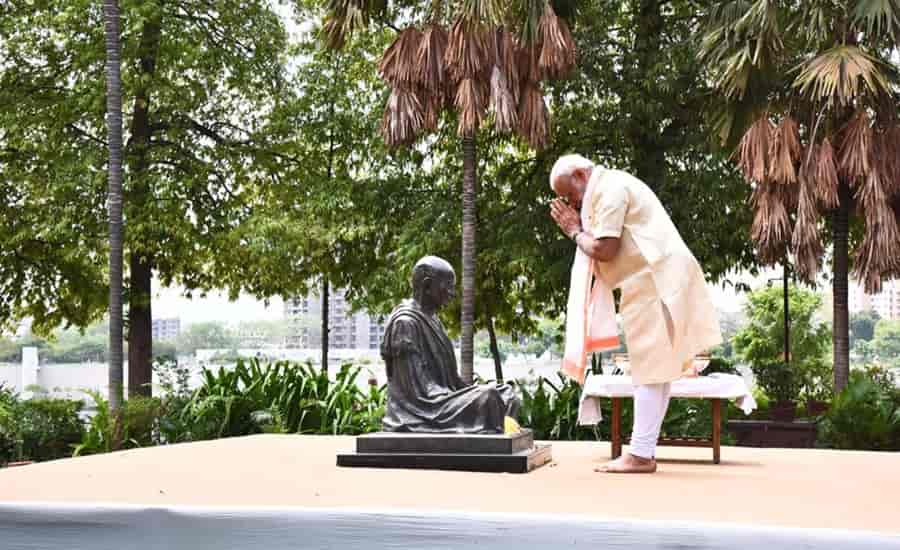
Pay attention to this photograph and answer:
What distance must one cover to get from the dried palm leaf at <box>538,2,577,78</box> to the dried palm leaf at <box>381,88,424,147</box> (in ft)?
5.25

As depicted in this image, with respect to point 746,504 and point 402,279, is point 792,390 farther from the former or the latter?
point 746,504

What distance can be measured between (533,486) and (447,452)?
881mm

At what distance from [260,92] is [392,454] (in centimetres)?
1450

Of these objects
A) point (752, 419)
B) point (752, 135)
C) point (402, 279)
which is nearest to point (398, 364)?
point (752, 135)

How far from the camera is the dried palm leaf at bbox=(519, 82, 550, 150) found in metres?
14.7

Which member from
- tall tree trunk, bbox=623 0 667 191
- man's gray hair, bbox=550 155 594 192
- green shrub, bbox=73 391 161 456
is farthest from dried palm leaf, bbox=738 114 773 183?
man's gray hair, bbox=550 155 594 192

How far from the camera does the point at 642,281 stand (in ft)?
21.2

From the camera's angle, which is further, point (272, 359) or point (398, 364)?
point (272, 359)

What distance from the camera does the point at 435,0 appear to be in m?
14.6

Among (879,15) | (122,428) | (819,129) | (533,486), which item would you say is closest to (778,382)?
(819,129)

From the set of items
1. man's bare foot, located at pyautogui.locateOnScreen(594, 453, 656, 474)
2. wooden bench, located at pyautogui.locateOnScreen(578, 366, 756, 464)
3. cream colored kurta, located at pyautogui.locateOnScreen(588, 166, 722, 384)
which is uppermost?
cream colored kurta, located at pyautogui.locateOnScreen(588, 166, 722, 384)

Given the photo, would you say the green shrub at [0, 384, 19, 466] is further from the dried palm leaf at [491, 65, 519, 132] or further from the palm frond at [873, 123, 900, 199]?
the palm frond at [873, 123, 900, 199]

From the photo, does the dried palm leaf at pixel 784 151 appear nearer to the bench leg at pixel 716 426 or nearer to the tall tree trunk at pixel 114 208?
the bench leg at pixel 716 426

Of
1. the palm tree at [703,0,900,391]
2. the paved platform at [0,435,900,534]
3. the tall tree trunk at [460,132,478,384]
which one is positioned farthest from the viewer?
the tall tree trunk at [460,132,478,384]
